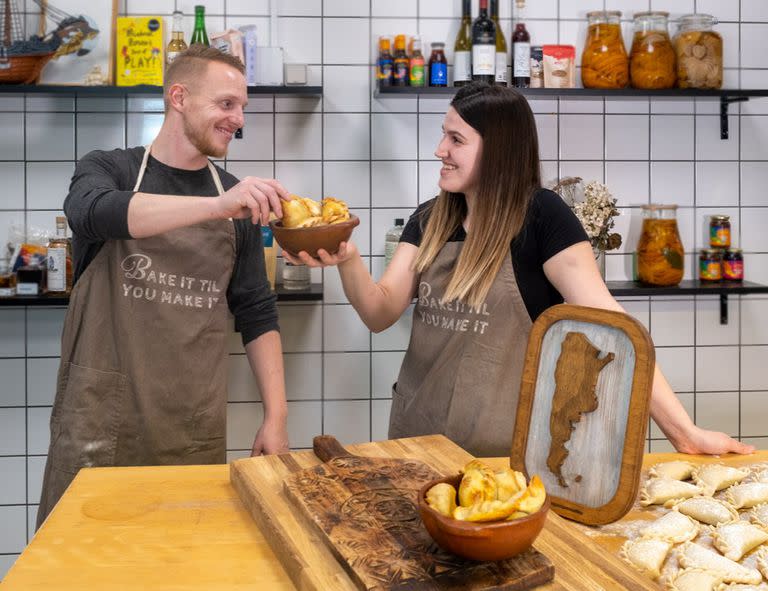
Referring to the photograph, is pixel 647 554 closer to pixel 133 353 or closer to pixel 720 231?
pixel 133 353

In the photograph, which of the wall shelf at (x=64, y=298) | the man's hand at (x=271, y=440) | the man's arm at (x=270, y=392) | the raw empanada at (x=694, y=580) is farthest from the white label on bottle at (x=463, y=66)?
the raw empanada at (x=694, y=580)

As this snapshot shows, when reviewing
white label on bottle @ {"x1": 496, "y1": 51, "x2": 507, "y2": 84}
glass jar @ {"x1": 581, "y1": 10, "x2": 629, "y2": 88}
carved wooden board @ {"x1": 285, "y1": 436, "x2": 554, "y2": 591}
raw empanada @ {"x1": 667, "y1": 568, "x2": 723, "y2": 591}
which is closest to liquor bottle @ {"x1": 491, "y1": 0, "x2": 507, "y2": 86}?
white label on bottle @ {"x1": 496, "y1": 51, "x2": 507, "y2": 84}

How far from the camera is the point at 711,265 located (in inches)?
119

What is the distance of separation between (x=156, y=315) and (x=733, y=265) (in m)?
2.00

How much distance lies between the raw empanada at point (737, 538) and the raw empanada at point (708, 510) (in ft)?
0.15

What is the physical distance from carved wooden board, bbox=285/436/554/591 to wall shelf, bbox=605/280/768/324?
169cm

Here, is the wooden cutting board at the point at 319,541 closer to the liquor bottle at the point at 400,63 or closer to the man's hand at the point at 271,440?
the man's hand at the point at 271,440

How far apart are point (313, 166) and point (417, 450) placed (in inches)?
65.3

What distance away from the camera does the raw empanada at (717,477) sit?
1.38 meters

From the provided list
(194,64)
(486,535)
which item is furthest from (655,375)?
(194,64)

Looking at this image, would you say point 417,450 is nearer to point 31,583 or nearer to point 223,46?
point 31,583

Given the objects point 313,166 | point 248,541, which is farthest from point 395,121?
point 248,541

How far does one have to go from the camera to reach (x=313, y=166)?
2.95m

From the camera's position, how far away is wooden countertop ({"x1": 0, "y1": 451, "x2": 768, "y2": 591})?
105 cm
